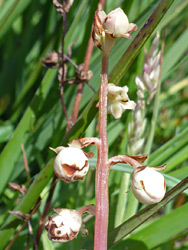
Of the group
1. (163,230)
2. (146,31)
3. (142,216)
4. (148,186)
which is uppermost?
(146,31)

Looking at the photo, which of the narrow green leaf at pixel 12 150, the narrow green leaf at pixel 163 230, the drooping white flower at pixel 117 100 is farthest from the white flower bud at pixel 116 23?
the narrow green leaf at pixel 12 150

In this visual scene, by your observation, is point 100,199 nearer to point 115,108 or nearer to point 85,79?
point 115,108

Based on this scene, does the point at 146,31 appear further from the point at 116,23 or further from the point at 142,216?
the point at 142,216

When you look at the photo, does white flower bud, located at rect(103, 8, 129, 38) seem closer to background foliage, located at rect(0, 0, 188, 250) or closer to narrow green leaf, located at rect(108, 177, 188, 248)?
background foliage, located at rect(0, 0, 188, 250)

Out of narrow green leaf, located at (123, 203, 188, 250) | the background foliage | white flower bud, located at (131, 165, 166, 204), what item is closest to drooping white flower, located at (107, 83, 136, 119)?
the background foliage

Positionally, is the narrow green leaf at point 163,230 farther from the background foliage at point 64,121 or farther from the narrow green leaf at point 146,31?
the narrow green leaf at point 146,31

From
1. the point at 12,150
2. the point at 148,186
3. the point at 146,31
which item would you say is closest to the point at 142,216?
the point at 148,186
